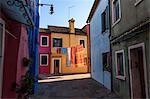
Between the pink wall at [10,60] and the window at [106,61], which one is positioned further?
the window at [106,61]

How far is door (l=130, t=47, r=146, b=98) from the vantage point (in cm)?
777

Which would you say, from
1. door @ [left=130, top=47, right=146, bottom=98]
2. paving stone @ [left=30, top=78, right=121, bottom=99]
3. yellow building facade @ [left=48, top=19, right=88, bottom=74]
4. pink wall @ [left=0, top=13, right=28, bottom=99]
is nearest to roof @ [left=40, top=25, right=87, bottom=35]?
yellow building facade @ [left=48, top=19, right=88, bottom=74]

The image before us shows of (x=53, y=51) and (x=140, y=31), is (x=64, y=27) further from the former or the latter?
(x=140, y=31)

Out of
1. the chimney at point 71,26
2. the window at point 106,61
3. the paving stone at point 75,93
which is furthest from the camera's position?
the chimney at point 71,26

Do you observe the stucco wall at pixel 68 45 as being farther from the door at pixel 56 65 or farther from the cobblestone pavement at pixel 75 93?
the cobblestone pavement at pixel 75 93

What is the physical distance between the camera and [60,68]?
29.2 metres

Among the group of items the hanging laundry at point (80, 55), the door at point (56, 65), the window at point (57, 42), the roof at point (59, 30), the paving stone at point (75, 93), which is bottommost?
the paving stone at point (75, 93)

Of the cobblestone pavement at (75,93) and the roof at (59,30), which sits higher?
the roof at (59,30)

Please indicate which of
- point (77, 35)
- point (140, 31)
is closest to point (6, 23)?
point (140, 31)

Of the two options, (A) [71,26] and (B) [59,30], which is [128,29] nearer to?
(B) [59,30]

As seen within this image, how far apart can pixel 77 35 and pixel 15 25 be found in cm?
2439

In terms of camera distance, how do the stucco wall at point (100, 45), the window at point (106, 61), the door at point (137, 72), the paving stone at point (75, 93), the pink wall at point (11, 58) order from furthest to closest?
the stucco wall at point (100, 45) < the window at point (106, 61) < the paving stone at point (75, 93) < the door at point (137, 72) < the pink wall at point (11, 58)

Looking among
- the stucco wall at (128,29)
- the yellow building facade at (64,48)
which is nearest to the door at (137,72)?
the stucco wall at (128,29)

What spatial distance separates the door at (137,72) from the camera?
7773 millimetres
